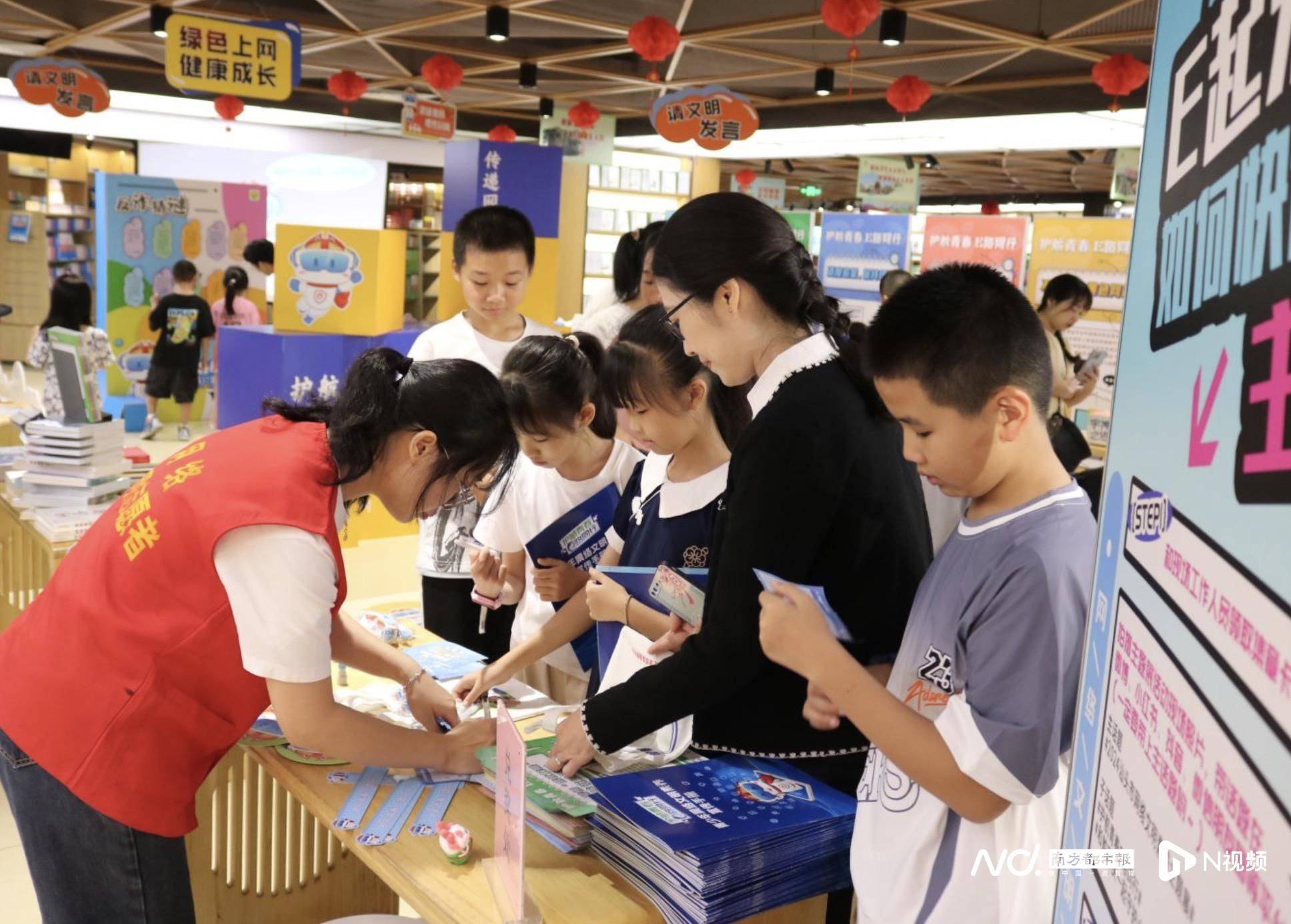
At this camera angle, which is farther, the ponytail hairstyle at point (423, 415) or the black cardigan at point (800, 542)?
the ponytail hairstyle at point (423, 415)

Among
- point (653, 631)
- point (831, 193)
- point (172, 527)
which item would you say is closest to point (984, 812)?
point (653, 631)

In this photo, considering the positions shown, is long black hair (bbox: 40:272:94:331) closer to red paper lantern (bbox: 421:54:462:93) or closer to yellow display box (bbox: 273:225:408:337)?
yellow display box (bbox: 273:225:408:337)

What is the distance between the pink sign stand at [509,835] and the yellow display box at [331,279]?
571 cm

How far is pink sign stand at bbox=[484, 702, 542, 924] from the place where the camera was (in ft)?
4.33

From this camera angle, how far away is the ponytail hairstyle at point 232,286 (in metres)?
9.45

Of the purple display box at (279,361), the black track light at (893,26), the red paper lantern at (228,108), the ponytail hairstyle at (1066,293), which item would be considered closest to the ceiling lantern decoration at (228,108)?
the red paper lantern at (228,108)

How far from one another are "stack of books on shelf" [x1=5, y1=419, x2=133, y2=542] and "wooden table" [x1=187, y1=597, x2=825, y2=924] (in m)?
1.49

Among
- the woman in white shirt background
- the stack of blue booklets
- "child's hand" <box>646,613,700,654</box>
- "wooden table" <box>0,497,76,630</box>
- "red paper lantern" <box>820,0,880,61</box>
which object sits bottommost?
"wooden table" <box>0,497,76,630</box>

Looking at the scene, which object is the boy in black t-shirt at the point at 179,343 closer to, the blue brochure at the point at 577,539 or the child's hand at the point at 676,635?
the blue brochure at the point at 577,539

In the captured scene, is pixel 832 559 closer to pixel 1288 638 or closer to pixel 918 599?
pixel 918 599

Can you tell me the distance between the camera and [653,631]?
73.0 inches

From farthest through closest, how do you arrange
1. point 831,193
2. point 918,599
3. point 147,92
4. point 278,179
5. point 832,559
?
point 831,193 → point 278,179 → point 147,92 → point 832,559 → point 918,599

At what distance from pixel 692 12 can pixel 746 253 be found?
7.65 metres

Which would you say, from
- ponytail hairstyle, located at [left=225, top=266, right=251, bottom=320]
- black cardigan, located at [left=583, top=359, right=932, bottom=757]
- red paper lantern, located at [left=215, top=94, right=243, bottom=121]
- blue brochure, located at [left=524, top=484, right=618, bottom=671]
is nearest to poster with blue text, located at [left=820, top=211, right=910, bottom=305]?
ponytail hairstyle, located at [left=225, top=266, right=251, bottom=320]
